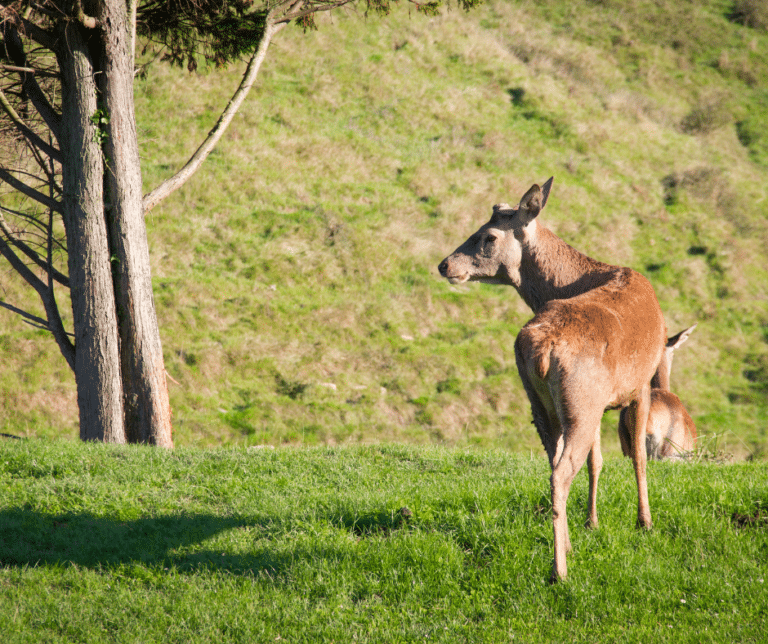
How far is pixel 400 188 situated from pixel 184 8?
44.2 feet

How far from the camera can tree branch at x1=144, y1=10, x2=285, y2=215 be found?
10.1 m

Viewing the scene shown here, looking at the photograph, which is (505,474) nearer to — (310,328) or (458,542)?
(458,542)

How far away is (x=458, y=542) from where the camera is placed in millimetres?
5512

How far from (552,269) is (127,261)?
6.26 metres

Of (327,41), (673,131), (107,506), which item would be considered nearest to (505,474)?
(107,506)

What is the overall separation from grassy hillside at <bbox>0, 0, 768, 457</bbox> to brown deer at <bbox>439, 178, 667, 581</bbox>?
8128 millimetres

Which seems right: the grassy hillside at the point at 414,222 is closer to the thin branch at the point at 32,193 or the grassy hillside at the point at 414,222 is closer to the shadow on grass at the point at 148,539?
the thin branch at the point at 32,193

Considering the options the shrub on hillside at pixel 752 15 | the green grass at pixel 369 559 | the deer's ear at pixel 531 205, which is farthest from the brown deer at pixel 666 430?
the shrub on hillside at pixel 752 15

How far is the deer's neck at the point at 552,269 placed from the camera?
614 cm

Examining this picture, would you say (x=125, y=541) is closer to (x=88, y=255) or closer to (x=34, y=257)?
(x=88, y=255)

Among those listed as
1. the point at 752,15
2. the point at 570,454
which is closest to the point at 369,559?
A: the point at 570,454

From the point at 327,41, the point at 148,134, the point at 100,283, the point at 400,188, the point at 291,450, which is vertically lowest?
the point at 291,450

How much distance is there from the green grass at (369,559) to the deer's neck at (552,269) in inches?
77.0

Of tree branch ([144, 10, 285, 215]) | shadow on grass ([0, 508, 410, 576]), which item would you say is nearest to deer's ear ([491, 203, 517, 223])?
shadow on grass ([0, 508, 410, 576])
